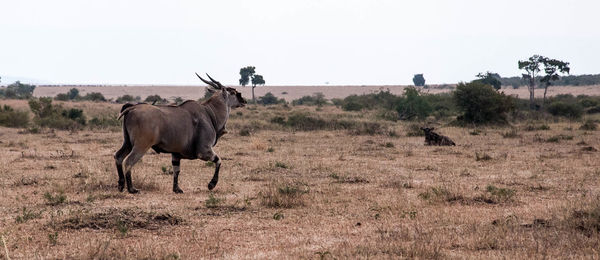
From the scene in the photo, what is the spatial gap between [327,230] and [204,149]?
12.2 ft

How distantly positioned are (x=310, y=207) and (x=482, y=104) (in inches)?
1053

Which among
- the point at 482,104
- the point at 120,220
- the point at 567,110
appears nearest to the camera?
the point at 120,220

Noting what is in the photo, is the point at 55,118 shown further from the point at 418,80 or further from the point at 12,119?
the point at 418,80

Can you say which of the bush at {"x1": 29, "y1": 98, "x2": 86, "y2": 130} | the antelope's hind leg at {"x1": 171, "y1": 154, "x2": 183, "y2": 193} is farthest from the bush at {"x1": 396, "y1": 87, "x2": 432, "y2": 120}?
the antelope's hind leg at {"x1": 171, "y1": 154, "x2": 183, "y2": 193}

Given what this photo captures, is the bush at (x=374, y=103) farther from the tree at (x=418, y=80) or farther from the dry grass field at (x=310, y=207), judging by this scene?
the tree at (x=418, y=80)

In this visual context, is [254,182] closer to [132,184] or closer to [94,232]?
[132,184]

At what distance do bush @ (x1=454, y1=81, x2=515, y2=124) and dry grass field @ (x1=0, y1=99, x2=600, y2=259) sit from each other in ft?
52.2

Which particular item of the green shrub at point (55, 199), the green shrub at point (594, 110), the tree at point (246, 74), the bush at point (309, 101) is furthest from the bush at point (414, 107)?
the tree at point (246, 74)

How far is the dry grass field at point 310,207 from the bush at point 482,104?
1590 cm

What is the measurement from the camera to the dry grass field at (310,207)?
7.04 metres

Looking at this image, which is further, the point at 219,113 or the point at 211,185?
the point at 219,113

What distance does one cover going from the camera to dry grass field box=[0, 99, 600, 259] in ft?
23.1

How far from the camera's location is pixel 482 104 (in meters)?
34.7

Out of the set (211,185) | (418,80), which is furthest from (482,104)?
(418,80)
